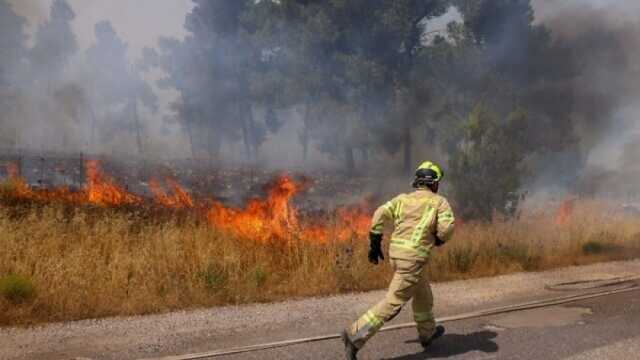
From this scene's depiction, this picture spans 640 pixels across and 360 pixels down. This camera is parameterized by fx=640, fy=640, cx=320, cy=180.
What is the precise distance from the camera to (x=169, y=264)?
907 centimetres

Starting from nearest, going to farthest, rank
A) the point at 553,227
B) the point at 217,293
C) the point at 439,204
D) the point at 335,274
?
the point at 439,204
the point at 217,293
the point at 335,274
the point at 553,227

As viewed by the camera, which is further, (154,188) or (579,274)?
(154,188)

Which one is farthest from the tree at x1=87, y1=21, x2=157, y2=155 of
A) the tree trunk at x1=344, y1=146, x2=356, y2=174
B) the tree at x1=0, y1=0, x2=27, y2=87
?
the tree trunk at x1=344, y1=146, x2=356, y2=174

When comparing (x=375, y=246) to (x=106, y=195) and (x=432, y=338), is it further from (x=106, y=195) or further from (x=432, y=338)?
(x=106, y=195)

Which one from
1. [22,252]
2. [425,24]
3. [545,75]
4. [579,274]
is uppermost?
[425,24]

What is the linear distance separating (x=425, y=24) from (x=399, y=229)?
24.0 metres

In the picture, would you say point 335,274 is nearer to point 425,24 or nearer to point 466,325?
point 466,325

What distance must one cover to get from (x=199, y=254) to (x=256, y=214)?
12.8 ft

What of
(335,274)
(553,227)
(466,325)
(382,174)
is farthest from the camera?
(382,174)

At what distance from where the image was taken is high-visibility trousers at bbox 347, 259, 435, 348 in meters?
5.82

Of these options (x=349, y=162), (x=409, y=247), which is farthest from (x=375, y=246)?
(x=349, y=162)

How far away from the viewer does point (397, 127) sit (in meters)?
28.3

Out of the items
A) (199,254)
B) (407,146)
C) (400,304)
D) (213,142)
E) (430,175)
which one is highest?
(213,142)

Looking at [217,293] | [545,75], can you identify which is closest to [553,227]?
[217,293]
